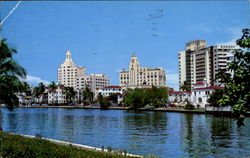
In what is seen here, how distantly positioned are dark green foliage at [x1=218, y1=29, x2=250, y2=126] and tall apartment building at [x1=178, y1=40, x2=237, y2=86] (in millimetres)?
126100

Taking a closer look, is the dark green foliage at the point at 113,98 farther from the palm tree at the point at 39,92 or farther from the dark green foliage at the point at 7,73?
the dark green foliage at the point at 7,73

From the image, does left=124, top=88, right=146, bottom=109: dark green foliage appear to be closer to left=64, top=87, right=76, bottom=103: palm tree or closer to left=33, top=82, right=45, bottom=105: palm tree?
left=64, top=87, right=76, bottom=103: palm tree

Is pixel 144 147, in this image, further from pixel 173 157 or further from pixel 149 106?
pixel 149 106

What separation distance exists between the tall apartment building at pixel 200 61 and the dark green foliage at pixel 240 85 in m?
126

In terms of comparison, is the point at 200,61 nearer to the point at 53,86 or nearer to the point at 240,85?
the point at 53,86

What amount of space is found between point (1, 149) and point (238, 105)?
7.51 meters

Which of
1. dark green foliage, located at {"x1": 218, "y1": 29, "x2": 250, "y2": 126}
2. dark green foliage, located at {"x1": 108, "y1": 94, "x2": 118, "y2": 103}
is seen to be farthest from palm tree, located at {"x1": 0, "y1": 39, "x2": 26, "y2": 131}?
dark green foliage, located at {"x1": 108, "y1": 94, "x2": 118, "y2": 103}

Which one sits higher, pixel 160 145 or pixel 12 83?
pixel 12 83

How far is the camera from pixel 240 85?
10523 mm

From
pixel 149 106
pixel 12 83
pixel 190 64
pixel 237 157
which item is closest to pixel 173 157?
pixel 237 157

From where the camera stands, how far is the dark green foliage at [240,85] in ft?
34.3

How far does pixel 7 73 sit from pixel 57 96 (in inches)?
6346

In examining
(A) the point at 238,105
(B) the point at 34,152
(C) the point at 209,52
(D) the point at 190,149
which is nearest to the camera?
(A) the point at 238,105

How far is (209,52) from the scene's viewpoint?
487 ft
